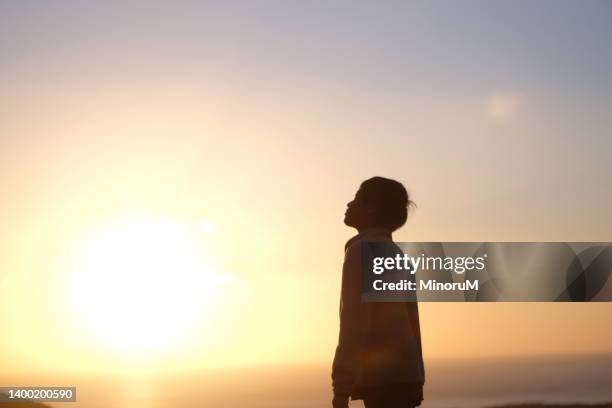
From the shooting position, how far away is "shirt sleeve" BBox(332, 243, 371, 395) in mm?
4160

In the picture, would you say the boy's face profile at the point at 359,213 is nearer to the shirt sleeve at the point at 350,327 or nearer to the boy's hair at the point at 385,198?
the boy's hair at the point at 385,198

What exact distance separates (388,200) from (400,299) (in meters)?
0.59

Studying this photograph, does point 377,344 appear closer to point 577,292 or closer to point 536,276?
point 536,276

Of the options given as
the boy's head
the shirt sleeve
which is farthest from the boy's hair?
the shirt sleeve

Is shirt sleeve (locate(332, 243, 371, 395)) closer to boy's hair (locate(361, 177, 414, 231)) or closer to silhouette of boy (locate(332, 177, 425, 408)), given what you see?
silhouette of boy (locate(332, 177, 425, 408))

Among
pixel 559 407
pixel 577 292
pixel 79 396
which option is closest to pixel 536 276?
pixel 577 292

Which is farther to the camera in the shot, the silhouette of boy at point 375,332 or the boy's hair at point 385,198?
the boy's hair at point 385,198

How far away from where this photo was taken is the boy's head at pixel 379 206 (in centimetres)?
432

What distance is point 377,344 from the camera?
13.9 ft

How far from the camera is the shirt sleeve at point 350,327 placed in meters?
4.16

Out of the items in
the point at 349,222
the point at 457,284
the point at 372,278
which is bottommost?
the point at 372,278

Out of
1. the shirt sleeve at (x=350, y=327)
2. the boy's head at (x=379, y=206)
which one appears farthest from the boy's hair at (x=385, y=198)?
the shirt sleeve at (x=350, y=327)

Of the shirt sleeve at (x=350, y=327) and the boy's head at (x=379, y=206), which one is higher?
the boy's head at (x=379, y=206)

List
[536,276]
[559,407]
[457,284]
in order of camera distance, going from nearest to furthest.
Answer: [457,284]
[536,276]
[559,407]
